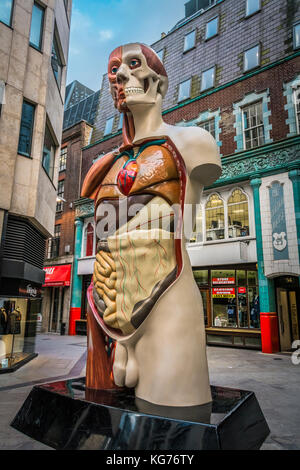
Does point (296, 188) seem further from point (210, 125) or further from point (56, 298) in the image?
point (56, 298)

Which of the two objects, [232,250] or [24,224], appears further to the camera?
[232,250]

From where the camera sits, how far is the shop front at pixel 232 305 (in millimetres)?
10953

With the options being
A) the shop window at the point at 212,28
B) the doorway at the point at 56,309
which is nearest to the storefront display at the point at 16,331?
the doorway at the point at 56,309

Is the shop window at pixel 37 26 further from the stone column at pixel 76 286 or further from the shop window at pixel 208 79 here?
the stone column at pixel 76 286

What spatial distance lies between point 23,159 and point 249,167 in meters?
7.63

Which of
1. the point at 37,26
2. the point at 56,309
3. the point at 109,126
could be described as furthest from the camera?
the point at 56,309

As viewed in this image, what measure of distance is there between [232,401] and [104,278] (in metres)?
1.51


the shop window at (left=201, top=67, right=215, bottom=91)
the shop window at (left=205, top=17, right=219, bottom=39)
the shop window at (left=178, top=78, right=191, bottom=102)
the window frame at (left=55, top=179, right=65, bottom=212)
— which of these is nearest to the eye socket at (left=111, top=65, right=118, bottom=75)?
the shop window at (left=201, top=67, right=215, bottom=91)

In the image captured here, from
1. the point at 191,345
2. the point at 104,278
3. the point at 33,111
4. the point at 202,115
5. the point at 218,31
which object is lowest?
the point at 191,345

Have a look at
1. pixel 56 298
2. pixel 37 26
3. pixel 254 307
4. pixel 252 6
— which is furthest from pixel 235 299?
pixel 252 6

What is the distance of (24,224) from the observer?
7641 millimetres

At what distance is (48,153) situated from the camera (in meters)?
9.55
